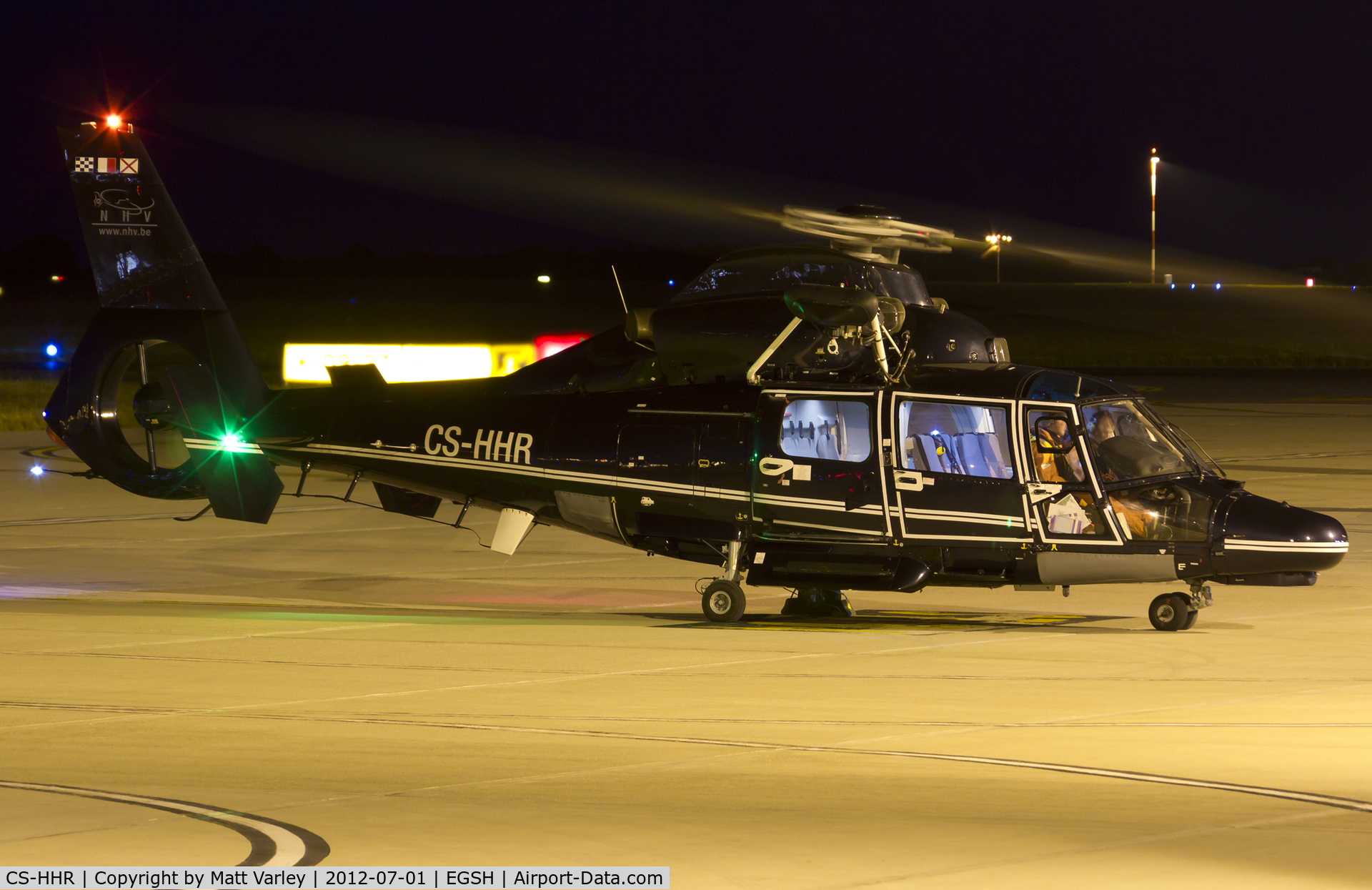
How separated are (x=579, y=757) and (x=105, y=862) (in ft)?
9.24

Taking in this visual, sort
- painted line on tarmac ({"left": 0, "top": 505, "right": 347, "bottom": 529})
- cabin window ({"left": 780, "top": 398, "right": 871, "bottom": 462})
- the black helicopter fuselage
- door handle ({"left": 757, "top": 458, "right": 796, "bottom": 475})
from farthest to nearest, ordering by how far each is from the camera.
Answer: painted line on tarmac ({"left": 0, "top": 505, "right": 347, "bottom": 529}) → door handle ({"left": 757, "top": 458, "right": 796, "bottom": 475}) → cabin window ({"left": 780, "top": 398, "right": 871, "bottom": 462}) → the black helicopter fuselage

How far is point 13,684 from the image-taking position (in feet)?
35.6

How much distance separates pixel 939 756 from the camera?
8523mm

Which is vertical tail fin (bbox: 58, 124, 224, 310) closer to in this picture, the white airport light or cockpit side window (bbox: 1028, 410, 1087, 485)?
cockpit side window (bbox: 1028, 410, 1087, 485)

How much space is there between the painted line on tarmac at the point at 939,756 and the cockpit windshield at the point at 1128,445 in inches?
188

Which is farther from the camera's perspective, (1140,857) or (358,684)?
(358,684)

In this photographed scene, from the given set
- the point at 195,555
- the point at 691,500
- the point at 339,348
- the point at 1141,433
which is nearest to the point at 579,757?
the point at 691,500

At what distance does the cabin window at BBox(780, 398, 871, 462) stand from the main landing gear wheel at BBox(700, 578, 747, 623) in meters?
1.26

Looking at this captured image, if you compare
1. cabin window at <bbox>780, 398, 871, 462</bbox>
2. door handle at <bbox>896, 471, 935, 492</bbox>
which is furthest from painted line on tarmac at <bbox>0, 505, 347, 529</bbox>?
door handle at <bbox>896, 471, 935, 492</bbox>

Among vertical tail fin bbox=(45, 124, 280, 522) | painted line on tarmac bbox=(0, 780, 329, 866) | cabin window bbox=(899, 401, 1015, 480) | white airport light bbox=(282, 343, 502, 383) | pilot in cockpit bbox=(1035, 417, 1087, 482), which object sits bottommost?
painted line on tarmac bbox=(0, 780, 329, 866)

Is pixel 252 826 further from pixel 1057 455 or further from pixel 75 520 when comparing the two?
pixel 75 520

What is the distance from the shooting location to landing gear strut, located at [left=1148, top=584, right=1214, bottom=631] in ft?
42.1

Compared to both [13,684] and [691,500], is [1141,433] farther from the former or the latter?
[13,684]

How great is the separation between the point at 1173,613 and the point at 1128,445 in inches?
54.8
